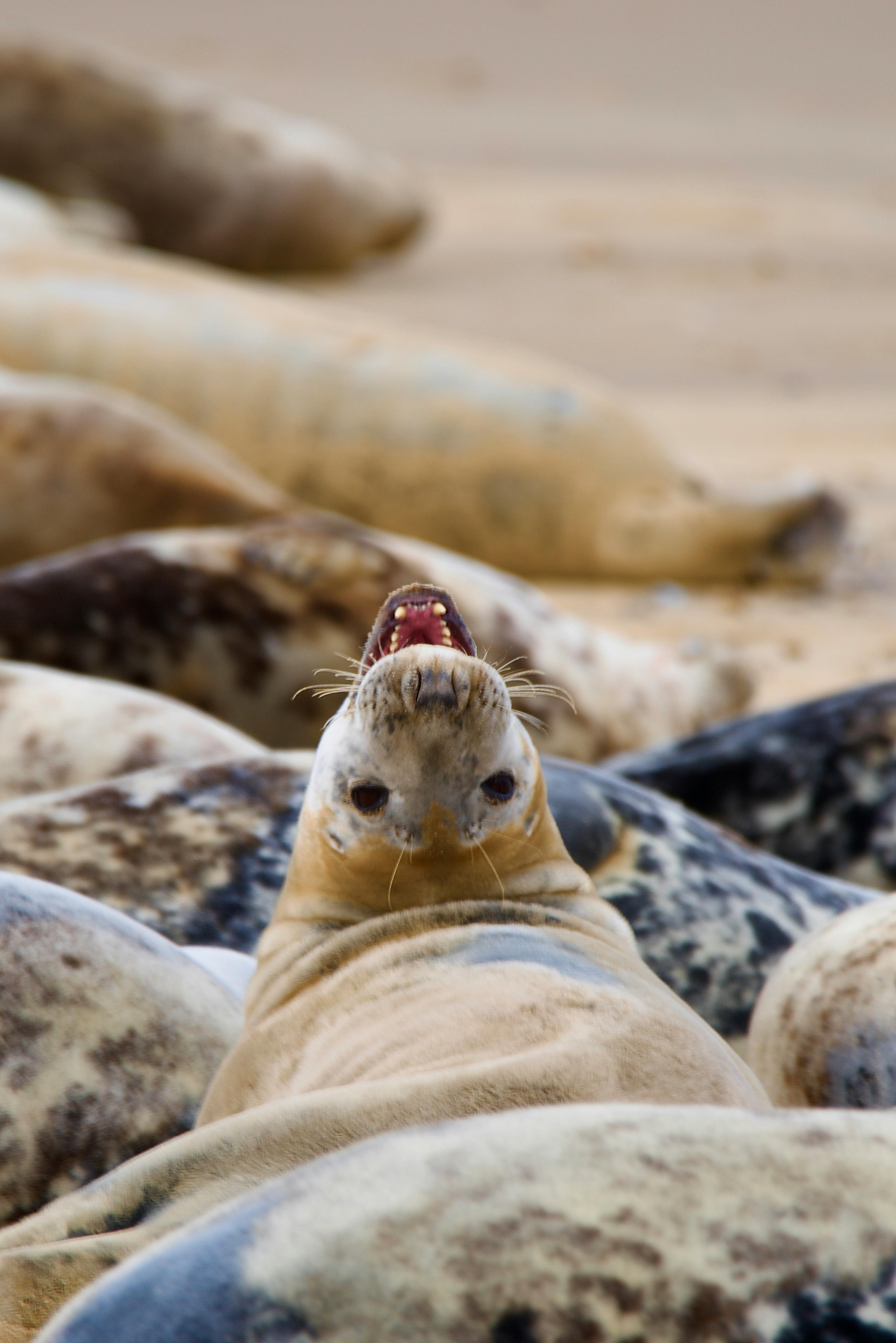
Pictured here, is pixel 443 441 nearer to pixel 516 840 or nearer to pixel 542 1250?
pixel 516 840

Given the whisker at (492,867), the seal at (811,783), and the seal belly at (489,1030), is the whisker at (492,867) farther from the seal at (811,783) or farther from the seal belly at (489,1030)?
the seal at (811,783)

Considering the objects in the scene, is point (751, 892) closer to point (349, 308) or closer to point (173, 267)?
point (173, 267)

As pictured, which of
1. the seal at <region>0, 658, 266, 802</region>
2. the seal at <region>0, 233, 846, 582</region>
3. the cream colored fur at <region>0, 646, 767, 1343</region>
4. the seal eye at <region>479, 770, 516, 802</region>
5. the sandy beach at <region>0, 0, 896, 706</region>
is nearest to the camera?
the cream colored fur at <region>0, 646, 767, 1343</region>

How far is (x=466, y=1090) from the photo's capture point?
1.47 metres

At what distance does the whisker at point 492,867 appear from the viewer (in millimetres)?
1939

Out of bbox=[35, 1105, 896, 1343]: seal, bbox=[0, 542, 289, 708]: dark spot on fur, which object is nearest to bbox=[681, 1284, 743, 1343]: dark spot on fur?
bbox=[35, 1105, 896, 1343]: seal

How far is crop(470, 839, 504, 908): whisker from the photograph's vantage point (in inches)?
76.4

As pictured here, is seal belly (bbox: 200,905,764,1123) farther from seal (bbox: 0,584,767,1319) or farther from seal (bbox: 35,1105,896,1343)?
seal (bbox: 35,1105,896,1343)

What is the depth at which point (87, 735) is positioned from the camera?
2.94 metres

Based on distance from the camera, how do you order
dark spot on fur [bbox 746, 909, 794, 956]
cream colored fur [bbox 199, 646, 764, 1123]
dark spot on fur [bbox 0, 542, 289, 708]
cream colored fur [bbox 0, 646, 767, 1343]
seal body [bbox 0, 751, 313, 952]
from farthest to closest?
1. dark spot on fur [bbox 0, 542, 289, 708]
2. dark spot on fur [bbox 746, 909, 794, 956]
3. seal body [bbox 0, 751, 313, 952]
4. cream colored fur [bbox 199, 646, 764, 1123]
5. cream colored fur [bbox 0, 646, 767, 1343]

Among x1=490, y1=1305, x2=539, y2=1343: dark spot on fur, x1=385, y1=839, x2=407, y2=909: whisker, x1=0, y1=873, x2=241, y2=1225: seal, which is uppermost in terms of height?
x1=490, y1=1305, x2=539, y2=1343: dark spot on fur

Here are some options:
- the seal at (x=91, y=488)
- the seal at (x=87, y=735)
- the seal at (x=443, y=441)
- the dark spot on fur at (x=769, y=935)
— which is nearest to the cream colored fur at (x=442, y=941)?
the dark spot on fur at (x=769, y=935)

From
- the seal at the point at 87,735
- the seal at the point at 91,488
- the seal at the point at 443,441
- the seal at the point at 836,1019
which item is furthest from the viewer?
the seal at the point at 443,441

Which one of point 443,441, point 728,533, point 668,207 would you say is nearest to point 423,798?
point 443,441
